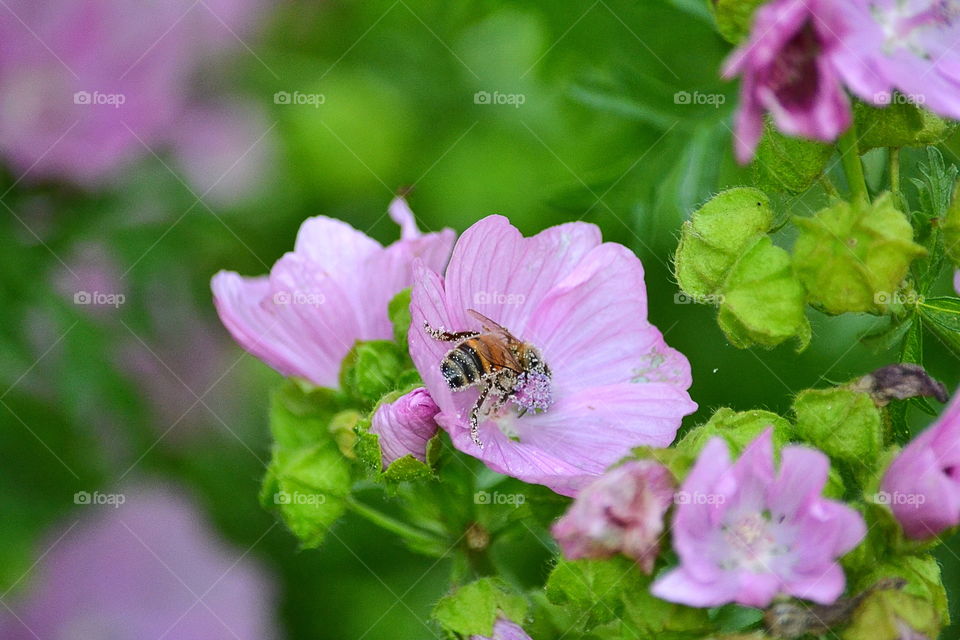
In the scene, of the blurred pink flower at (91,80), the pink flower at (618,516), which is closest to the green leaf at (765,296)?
the pink flower at (618,516)

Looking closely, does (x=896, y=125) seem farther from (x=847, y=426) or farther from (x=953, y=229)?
(x=847, y=426)

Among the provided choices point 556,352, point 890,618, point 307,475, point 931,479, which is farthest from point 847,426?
point 307,475

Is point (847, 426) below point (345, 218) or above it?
below

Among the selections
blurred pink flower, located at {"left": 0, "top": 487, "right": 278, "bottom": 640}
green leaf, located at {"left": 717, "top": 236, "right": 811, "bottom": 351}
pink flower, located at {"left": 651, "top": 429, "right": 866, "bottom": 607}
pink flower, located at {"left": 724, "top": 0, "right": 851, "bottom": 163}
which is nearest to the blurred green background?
blurred pink flower, located at {"left": 0, "top": 487, "right": 278, "bottom": 640}

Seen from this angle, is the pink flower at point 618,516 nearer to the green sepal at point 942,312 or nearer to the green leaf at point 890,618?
the green leaf at point 890,618

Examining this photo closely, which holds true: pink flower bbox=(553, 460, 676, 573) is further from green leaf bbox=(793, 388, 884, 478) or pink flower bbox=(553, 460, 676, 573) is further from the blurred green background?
the blurred green background
